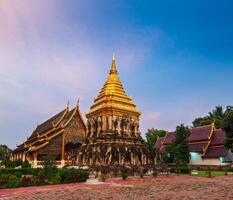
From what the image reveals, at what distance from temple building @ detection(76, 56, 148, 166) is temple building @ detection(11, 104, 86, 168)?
56.5 inches

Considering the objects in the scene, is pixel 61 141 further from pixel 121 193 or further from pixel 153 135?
pixel 153 135

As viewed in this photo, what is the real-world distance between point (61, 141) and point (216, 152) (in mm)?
18767

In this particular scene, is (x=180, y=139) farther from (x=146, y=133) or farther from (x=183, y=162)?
(x=146, y=133)

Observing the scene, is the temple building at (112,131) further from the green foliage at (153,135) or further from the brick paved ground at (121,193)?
the green foliage at (153,135)

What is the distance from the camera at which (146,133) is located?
52.1 m

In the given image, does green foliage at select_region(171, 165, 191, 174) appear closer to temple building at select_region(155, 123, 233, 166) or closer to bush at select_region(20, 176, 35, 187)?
temple building at select_region(155, 123, 233, 166)

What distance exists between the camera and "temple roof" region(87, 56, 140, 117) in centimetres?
2664

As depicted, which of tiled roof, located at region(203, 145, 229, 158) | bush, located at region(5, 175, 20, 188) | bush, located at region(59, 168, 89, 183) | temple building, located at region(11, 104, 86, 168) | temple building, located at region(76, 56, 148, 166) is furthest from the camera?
tiled roof, located at region(203, 145, 229, 158)

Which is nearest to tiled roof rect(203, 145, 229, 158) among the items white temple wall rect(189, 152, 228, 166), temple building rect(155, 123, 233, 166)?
temple building rect(155, 123, 233, 166)

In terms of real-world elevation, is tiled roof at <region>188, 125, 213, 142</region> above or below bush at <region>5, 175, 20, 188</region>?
above

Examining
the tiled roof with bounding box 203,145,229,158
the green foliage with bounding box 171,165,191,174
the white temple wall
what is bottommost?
the green foliage with bounding box 171,165,191,174

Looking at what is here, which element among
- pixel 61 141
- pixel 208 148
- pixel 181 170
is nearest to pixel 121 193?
pixel 181 170

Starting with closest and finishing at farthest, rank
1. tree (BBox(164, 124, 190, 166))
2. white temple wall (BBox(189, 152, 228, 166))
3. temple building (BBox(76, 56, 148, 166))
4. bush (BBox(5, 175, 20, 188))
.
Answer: bush (BBox(5, 175, 20, 188)) < temple building (BBox(76, 56, 148, 166)) < tree (BBox(164, 124, 190, 166)) < white temple wall (BBox(189, 152, 228, 166))

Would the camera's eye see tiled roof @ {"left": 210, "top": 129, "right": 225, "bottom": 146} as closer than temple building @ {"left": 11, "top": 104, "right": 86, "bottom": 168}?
No
